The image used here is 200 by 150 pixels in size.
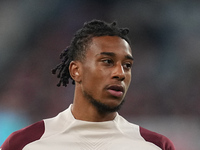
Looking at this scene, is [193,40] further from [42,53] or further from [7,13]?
[7,13]

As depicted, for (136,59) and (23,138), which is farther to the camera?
(136,59)

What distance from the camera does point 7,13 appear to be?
473 centimetres

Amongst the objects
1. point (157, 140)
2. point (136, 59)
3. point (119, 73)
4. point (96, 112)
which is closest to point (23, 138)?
point (96, 112)

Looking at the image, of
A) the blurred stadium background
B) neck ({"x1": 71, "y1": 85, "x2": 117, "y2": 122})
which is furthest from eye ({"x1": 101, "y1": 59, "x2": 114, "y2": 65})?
the blurred stadium background

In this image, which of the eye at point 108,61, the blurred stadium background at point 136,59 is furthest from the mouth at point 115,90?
the blurred stadium background at point 136,59

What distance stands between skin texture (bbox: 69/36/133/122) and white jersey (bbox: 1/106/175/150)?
2.5 inches

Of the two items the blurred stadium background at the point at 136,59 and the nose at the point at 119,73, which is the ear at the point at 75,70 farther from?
the blurred stadium background at the point at 136,59

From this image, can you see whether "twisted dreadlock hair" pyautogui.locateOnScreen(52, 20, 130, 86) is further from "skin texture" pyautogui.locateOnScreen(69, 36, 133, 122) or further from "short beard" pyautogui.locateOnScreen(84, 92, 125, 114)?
"short beard" pyautogui.locateOnScreen(84, 92, 125, 114)

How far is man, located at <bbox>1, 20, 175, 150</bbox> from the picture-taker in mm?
2092

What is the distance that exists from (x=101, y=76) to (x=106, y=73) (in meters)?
0.04

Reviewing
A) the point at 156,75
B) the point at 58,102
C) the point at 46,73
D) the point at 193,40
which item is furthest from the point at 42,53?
the point at 193,40

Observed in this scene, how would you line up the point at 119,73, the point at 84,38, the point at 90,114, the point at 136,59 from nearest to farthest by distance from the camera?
the point at 119,73, the point at 90,114, the point at 84,38, the point at 136,59

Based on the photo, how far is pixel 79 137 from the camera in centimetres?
A: 213

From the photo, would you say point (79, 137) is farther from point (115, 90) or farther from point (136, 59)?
point (136, 59)
